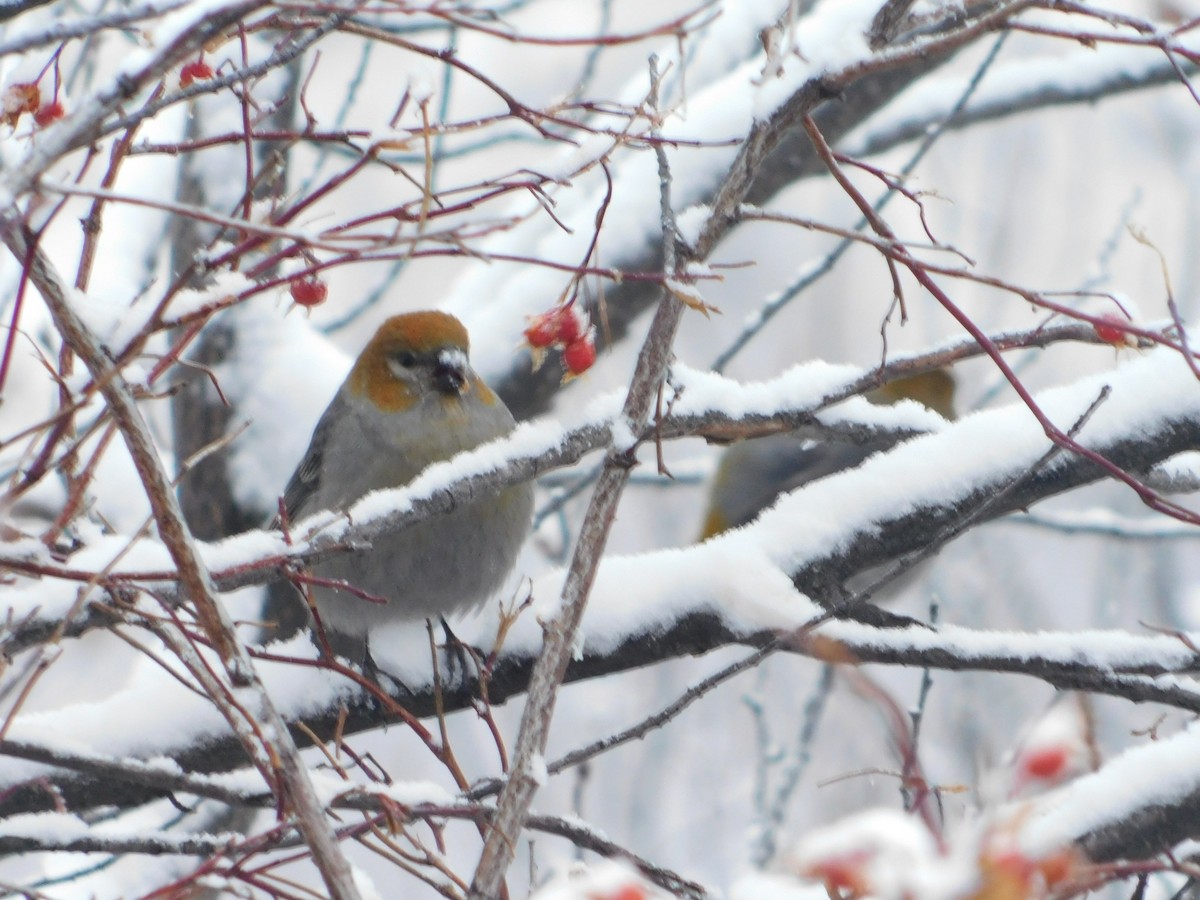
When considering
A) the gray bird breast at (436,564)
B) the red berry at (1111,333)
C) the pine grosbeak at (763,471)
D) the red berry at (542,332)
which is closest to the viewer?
the red berry at (1111,333)

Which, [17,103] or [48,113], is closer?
[17,103]

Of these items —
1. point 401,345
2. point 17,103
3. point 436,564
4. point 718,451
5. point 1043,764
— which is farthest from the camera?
point 718,451

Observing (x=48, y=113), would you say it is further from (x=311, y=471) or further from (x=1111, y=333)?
(x=311, y=471)

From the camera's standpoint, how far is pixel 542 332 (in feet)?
8.75

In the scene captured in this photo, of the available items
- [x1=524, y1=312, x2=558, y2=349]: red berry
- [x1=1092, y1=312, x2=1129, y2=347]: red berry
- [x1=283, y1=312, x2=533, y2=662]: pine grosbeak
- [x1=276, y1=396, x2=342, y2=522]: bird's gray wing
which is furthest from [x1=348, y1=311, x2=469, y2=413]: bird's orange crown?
[x1=1092, y1=312, x2=1129, y2=347]: red berry

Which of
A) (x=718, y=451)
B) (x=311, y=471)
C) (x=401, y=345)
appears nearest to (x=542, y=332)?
(x=401, y=345)

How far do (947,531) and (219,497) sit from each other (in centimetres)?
367

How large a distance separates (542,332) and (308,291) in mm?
471

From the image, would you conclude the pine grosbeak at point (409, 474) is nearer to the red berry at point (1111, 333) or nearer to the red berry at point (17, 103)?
the red berry at point (17, 103)

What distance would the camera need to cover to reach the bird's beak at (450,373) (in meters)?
4.18

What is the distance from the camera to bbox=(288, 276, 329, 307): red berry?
246 centimetres

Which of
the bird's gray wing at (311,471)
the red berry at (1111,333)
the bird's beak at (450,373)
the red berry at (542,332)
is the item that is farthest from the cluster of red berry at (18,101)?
the bird's gray wing at (311,471)

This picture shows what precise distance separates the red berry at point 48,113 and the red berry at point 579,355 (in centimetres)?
104

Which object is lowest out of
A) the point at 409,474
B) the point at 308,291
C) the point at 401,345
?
the point at 308,291
